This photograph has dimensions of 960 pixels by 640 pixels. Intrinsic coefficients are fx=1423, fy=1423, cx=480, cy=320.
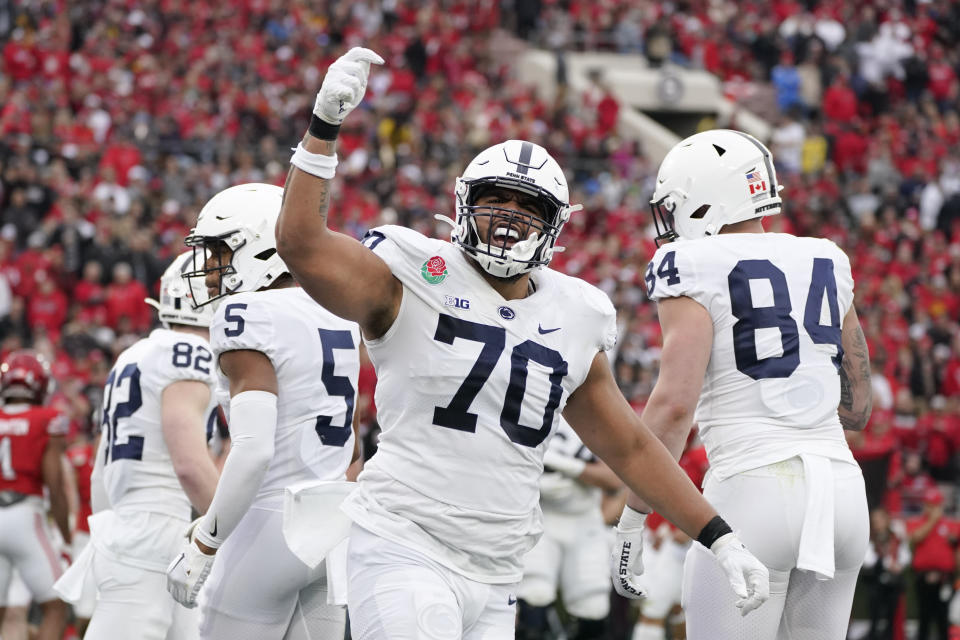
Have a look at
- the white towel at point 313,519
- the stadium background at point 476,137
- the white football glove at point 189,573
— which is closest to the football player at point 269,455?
the white football glove at point 189,573

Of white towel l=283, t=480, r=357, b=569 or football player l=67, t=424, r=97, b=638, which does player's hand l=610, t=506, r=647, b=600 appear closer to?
white towel l=283, t=480, r=357, b=569

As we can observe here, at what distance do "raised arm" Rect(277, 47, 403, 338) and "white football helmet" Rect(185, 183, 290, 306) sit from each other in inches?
51.1

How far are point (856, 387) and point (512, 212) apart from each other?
1.73 meters

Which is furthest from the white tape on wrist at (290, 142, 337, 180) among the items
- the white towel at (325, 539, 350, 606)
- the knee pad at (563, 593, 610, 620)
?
the knee pad at (563, 593, 610, 620)

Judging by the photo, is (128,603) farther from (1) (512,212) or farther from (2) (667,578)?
(2) (667,578)

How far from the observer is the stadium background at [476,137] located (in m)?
13.4

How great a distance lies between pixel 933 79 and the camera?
22109mm

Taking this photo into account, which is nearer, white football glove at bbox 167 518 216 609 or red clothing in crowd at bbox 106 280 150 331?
white football glove at bbox 167 518 216 609

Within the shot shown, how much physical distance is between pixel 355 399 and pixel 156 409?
0.86 metres

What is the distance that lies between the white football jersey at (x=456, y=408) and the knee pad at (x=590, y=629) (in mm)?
4576

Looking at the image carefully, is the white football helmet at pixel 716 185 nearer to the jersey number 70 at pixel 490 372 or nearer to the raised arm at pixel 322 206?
the jersey number 70 at pixel 490 372

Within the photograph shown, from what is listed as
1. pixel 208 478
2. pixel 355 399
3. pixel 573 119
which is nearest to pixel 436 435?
pixel 355 399

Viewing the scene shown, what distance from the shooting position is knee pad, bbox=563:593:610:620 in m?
8.01

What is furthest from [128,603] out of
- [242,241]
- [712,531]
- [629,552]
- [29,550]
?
[29,550]
